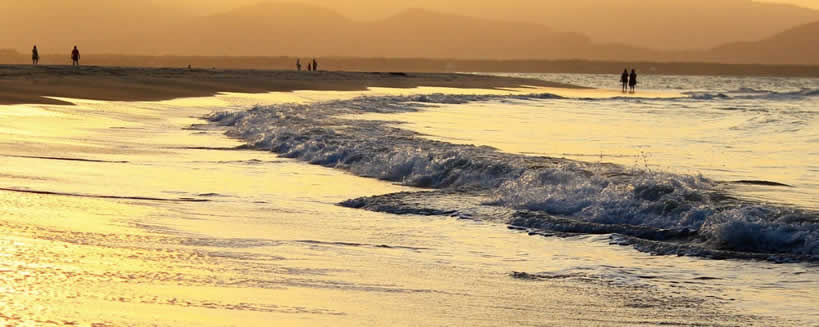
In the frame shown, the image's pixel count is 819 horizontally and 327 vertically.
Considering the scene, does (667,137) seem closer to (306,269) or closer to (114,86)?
(306,269)

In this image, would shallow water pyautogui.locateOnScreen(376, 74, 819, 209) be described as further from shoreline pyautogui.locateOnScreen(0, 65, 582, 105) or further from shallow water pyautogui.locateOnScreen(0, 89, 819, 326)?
shoreline pyautogui.locateOnScreen(0, 65, 582, 105)

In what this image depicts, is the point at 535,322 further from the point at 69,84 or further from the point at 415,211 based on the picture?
the point at 69,84

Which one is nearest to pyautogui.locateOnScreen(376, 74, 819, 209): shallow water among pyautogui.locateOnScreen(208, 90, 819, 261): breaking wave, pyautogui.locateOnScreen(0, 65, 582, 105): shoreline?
pyautogui.locateOnScreen(208, 90, 819, 261): breaking wave

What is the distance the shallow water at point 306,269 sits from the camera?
7574 millimetres

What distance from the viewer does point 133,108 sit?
34844 mm

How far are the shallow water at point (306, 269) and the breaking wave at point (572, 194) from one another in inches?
30.2

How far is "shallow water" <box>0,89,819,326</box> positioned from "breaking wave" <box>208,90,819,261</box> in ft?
2.52

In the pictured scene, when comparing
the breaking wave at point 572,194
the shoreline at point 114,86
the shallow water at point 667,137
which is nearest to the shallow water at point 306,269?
the breaking wave at point 572,194

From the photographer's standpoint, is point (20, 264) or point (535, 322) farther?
point (20, 264)

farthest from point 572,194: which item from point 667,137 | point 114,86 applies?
point 114,86

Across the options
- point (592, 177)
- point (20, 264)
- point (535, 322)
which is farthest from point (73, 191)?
point (535, 322)

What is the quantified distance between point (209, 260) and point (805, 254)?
547 centimetres

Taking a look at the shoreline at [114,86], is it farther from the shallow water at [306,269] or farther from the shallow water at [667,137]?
the shallow water at [306,269]

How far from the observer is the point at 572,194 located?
13.9m
